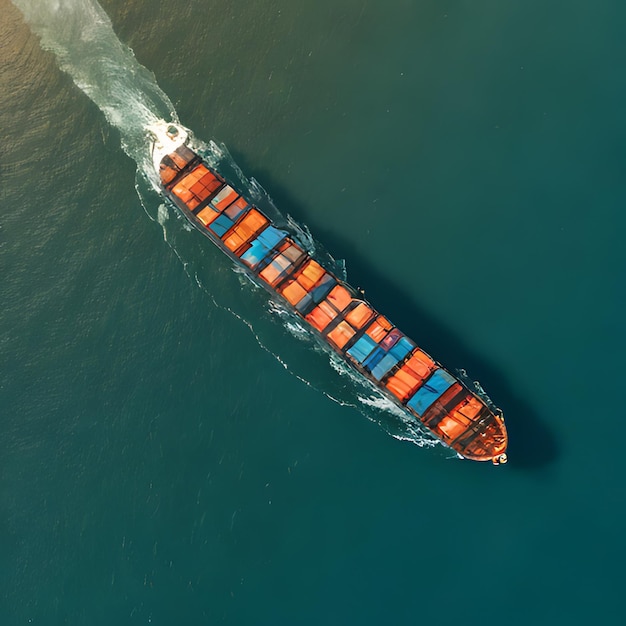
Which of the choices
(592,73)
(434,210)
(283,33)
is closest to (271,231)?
(434,210)

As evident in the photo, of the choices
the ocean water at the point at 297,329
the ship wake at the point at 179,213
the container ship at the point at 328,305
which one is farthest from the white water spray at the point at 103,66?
the container ship at the point at 328,305

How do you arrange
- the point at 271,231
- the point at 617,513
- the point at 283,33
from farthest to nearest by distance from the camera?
the point at 283,33 < the point at 271,231 < the point at 617,513

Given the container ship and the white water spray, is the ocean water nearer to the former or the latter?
the white water spray

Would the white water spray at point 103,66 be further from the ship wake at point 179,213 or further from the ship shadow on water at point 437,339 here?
the ship shadow on water at point 437,339

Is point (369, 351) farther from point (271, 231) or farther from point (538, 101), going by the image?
point (538, 101)

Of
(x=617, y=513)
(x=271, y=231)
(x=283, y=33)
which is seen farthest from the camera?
(x=283, y=33)
